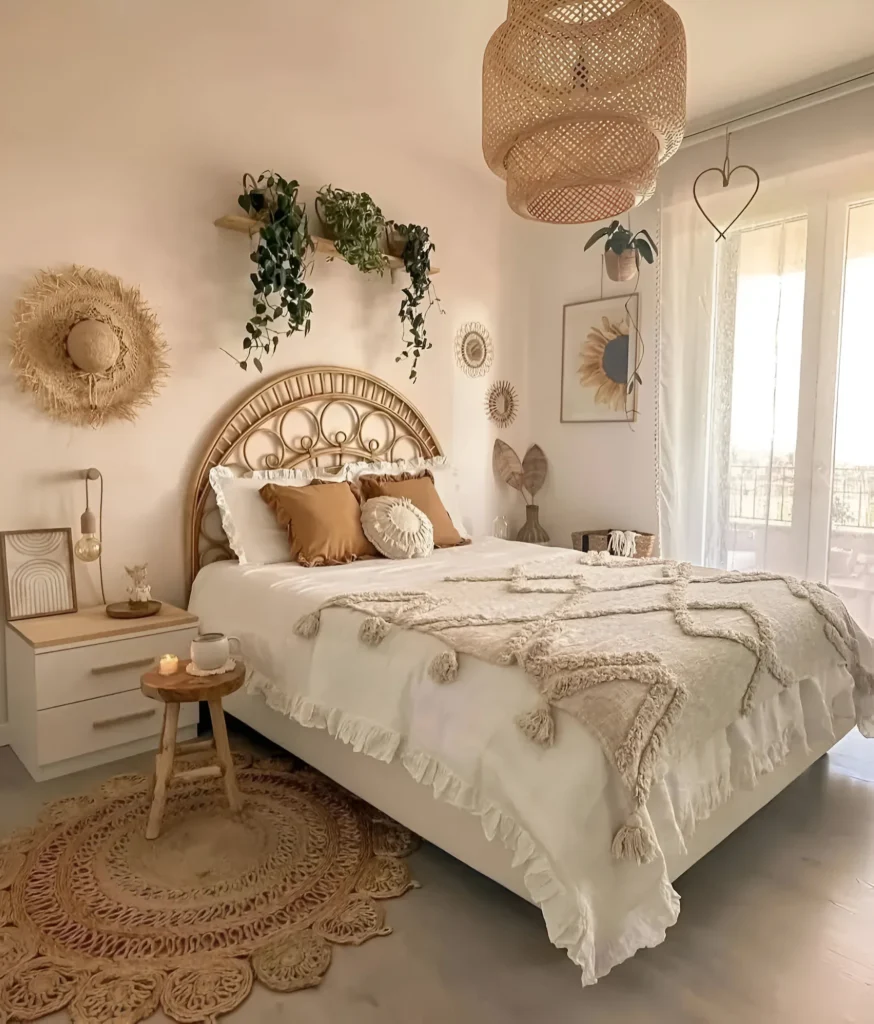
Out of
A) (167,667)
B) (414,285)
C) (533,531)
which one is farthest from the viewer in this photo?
(533,531)

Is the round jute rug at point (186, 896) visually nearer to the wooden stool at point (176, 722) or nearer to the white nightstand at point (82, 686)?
the wooden stool at point (176, 722)

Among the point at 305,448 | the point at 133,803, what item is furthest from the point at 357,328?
the point at 133,803

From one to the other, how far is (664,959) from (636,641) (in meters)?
0.72

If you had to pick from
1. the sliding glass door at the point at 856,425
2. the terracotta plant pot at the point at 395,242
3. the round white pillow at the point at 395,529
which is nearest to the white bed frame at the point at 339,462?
the round white pillow at the point at 395,529

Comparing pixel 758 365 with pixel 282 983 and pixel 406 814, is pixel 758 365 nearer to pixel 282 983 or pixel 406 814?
pixel 406 814

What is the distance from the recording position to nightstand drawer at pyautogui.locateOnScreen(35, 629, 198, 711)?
7.68 ft

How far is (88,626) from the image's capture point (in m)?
2.51

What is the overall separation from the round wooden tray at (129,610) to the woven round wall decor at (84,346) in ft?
2.34

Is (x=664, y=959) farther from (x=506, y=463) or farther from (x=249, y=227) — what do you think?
(x=506, y=463)

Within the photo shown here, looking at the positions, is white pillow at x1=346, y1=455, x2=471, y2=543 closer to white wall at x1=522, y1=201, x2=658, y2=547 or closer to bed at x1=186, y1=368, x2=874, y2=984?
bed at x1=186, y1=368, x2=874, y2=984

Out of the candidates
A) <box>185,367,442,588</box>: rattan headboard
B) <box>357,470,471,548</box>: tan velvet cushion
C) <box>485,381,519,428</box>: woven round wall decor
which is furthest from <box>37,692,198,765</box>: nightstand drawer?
<box>485,381,519,428</box>: woven round wall decor

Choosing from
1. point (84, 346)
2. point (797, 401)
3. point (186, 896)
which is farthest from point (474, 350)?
point (186, 896)

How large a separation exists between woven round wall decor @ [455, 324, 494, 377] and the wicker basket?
3.79ft

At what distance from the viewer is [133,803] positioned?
2.24 meters
